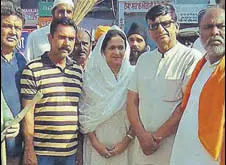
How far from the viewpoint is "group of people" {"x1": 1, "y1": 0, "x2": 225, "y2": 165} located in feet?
12.6

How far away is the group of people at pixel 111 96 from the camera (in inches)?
152

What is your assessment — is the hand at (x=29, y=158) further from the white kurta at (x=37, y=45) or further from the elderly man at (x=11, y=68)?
the white kurta at (x=37, y=45)

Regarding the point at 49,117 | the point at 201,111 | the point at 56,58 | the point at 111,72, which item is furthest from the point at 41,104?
the point at 201,111

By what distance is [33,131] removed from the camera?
4062mm

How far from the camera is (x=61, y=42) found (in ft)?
13.6

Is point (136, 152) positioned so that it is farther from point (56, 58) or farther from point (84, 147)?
point (56, 58)

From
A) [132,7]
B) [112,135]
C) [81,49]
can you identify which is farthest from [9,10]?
[132,7]

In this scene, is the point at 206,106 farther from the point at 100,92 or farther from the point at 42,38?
the point at 42,38

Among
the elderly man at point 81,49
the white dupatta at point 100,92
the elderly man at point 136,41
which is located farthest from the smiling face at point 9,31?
the elderly man at point 136,41

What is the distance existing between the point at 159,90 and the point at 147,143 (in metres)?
0.41

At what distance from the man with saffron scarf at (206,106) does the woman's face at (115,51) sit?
2.18ft

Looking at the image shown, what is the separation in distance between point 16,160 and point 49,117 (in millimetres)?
394

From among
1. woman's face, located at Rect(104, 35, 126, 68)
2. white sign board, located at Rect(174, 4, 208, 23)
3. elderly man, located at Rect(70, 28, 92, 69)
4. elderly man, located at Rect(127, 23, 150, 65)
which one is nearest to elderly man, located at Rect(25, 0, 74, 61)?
elderly man, located at Rect(70, 28, 92, 69)

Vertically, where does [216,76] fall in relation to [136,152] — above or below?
above
